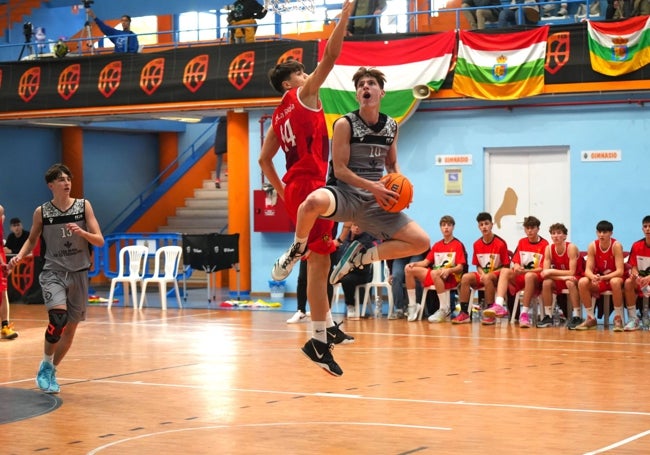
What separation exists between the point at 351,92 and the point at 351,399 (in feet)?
33.3

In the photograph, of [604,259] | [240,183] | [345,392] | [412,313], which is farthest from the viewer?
[240,183]

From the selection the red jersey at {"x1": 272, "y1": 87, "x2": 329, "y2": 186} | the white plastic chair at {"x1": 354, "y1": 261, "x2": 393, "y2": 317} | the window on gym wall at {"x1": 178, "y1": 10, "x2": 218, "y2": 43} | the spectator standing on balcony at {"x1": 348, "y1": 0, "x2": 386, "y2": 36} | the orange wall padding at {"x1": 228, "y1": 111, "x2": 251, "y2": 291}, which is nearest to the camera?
the red jersey at {"x1": 272, "y1": 87, "x2": 329, "y2": 186}

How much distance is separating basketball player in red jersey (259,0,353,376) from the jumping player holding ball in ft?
0.38

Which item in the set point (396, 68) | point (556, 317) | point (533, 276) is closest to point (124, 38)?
point (396, 68)

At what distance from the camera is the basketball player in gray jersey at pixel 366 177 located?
7.23 metres

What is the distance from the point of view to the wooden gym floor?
23.5 feet

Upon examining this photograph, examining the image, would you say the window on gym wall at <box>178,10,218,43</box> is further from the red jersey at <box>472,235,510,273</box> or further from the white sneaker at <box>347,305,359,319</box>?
the red jersey at <box>472,235,510,273</box>

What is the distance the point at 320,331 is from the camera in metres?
7.55

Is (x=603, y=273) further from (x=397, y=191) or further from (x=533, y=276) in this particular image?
(x=397, y=191)

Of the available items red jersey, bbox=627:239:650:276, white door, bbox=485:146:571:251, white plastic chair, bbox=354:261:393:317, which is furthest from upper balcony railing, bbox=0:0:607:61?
red jersey, bbox=627:239:650:276

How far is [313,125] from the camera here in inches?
288

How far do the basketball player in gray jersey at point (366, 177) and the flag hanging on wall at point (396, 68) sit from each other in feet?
34.2

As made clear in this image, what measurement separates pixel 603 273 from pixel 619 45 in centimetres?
437

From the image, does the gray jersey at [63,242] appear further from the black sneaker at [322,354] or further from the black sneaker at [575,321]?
the black sneaker at [575,321]
